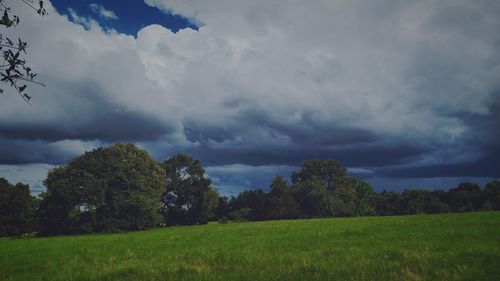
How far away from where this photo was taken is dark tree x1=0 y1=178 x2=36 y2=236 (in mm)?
83000

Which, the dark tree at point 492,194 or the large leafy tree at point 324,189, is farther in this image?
the large leafy tree at point 324,189

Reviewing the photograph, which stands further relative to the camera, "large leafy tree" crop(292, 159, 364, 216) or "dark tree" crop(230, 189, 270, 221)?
"dark tree" crop(230, 189, 270, 221)

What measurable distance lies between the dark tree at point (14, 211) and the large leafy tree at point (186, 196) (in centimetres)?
3106

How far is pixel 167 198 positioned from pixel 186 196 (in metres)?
5.02

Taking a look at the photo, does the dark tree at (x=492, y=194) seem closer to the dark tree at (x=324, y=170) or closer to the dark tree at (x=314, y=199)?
the dark tree at (x=324, y=170)

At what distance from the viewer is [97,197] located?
70750 mm

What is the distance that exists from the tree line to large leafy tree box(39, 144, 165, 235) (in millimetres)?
178

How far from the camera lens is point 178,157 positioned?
101 m

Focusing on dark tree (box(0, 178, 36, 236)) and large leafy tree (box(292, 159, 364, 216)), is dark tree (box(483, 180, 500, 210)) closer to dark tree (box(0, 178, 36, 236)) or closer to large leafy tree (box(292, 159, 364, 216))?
large leafy tree (box(292, 159, 364, 216))

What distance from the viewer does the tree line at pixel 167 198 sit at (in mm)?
70750

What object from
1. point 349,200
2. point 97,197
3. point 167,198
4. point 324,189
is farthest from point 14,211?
point 349,200

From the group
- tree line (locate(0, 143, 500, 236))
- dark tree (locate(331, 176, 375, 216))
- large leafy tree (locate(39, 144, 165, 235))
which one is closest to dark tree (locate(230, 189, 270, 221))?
tree line (locate(0, 143, 500, 236))

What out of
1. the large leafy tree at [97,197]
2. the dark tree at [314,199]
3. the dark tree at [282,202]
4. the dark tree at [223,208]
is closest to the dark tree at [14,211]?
the large leafy tree at [97,197]

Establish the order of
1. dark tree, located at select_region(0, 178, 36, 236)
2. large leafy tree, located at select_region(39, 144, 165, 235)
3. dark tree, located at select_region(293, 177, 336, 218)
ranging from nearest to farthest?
1. large leafy tree, located at select_region(39, 144, 165, 235)
2. dark tree, located at select_region(0, 178, 36, 236)
3. dark tree, located at select_region(293, 177, 336, 218)
